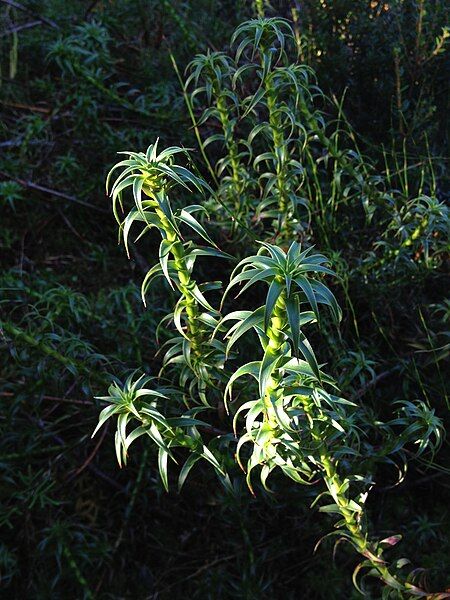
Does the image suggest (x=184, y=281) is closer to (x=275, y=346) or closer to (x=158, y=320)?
(x=275, y=346)

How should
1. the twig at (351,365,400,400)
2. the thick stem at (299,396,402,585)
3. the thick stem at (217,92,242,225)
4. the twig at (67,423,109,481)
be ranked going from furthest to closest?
the twig at (67,423,109,481) < the thick stem at (217,92,242,225) < the twig at (351,365,400,400) < the thick stem at (299,396,402,585)

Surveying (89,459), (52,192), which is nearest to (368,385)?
(89,459)

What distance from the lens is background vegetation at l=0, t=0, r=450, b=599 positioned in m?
1.97

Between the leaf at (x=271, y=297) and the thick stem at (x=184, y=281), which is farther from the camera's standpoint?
the thick stem at (x=184, y=281)

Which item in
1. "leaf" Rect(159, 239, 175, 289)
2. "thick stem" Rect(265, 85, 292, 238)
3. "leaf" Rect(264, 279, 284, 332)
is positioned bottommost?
"thick stem" Rect(265, 85, 292, 238)

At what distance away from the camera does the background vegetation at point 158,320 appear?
197cm

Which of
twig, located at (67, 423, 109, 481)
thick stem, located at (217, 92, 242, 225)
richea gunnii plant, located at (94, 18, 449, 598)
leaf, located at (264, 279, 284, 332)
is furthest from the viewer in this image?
twig, located at (67, 423, 109, 481)

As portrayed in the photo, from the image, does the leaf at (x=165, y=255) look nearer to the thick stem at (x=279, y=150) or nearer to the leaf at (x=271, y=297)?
the leaf at (x=271, y=297)

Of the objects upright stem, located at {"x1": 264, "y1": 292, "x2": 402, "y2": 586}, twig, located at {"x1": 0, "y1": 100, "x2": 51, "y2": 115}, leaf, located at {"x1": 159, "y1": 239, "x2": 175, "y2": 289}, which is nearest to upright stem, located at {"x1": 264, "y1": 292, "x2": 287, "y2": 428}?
upright stem, located at {"x1": 264, "y1": 292, "x2": 402, "y2": 586}

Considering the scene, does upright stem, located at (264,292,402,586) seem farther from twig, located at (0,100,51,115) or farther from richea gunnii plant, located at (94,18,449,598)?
twig, located at (0,100,51,115)

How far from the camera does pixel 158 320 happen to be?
227 cm

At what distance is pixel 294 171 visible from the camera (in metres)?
1.91

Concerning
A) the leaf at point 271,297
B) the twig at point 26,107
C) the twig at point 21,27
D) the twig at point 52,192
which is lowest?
the twig at point 52,192

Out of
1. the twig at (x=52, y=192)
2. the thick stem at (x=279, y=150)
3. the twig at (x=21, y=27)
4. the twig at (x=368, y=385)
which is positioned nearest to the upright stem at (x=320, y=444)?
the twig at (x=368, y=385)
